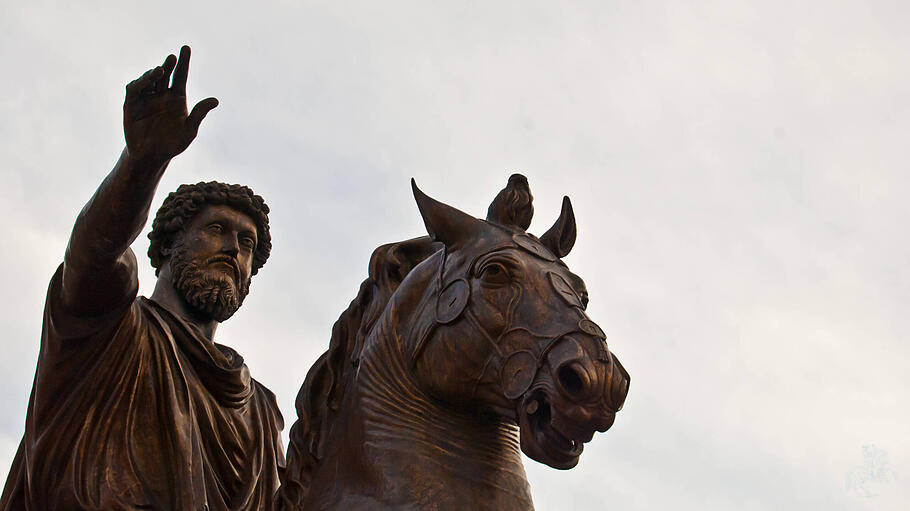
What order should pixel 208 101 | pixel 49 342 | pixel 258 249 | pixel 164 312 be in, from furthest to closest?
pixel 258 249 → pixel 164 312 → pixel 49 342 → pixel 208 101

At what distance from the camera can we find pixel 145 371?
5.18 m

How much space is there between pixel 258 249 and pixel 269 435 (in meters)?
1.23

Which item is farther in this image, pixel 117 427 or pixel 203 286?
pixel 203 286

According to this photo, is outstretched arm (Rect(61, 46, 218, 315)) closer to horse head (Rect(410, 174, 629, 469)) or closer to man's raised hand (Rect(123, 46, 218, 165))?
man's raised hand (Rect(123, 46, 218, 165))

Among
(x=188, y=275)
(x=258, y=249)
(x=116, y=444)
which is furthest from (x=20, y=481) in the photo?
(x=258, y=249)

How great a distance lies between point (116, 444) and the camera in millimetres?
4980

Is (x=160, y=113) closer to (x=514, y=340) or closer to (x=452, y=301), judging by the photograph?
(x=452, y=301)

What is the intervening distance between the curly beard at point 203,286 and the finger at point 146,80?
2.29 metres

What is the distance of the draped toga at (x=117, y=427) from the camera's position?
485cm

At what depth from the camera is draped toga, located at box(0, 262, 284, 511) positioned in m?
4.85

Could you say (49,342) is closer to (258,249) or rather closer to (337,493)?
(337,493)

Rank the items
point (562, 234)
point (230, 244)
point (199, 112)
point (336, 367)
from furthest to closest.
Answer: point (230, 244) → point (562, 234) → point (336, 367) → point (199, 112)

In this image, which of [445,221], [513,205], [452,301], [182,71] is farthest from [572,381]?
[182,71]

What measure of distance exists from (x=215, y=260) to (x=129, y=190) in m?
2.08
